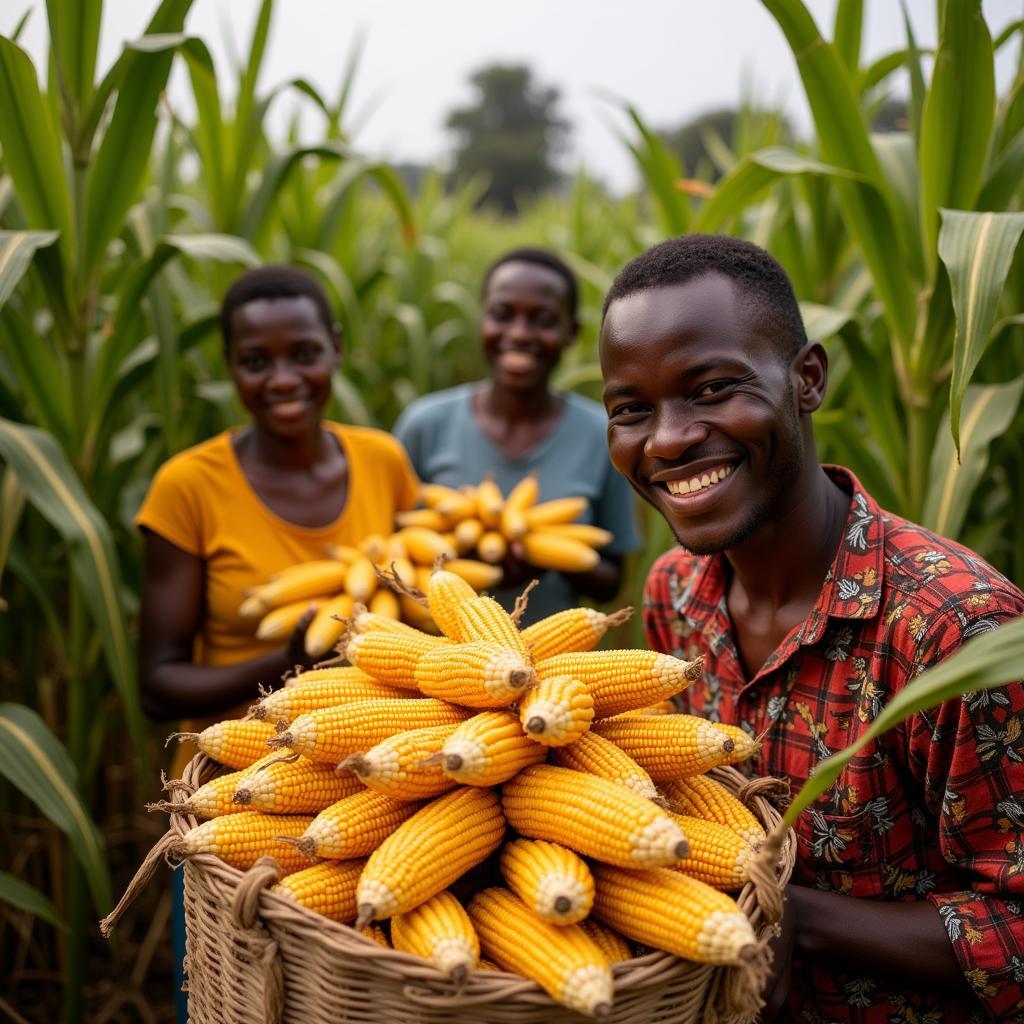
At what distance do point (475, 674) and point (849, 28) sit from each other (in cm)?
211

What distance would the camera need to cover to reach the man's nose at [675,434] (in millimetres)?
1341

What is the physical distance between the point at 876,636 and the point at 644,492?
427 mm

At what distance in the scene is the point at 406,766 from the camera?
1150mm

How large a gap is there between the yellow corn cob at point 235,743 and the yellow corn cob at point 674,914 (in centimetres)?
61

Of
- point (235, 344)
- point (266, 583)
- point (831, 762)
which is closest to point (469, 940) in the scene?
point (831, 762)

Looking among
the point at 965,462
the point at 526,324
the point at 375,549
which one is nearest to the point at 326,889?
the point at 375,549

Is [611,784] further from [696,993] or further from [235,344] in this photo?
[235,344]

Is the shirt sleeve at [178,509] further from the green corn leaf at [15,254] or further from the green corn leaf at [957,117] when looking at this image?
the green corn leaf at [957,117]

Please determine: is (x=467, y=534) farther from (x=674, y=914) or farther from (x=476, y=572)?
(x=674, y=914)

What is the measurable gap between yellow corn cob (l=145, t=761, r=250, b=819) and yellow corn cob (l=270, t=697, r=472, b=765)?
17 centimetres

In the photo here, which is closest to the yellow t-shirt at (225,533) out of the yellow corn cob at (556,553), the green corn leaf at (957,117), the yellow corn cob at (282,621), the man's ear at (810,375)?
the yellow corn cob at (282,621)

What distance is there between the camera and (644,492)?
58.3 inches

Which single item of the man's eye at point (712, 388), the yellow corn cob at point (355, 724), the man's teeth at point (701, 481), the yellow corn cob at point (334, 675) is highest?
the man's eye at point (712, 388)

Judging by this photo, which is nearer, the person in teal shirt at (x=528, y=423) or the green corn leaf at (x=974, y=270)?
the green corn leaf at (x=974, y=270)
